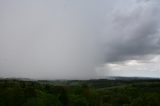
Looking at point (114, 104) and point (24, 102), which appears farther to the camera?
point (114, 104)

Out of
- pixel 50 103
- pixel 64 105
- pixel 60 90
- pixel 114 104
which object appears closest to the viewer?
pixel 50 103

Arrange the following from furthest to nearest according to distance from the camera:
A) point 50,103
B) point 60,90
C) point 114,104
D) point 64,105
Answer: point 114,104
point 60,90
point 64,105
point 50,103

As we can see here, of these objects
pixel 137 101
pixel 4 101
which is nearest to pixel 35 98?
pixel 4 101

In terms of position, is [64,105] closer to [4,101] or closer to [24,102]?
[24,102]

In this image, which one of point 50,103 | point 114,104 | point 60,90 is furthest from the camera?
point 114,104

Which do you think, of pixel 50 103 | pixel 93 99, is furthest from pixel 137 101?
pixel 50 103

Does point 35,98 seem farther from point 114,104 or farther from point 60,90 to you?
point 114,104

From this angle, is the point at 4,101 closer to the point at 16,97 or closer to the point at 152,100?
the point at 16,97

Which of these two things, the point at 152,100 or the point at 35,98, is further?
the point at 152,100
